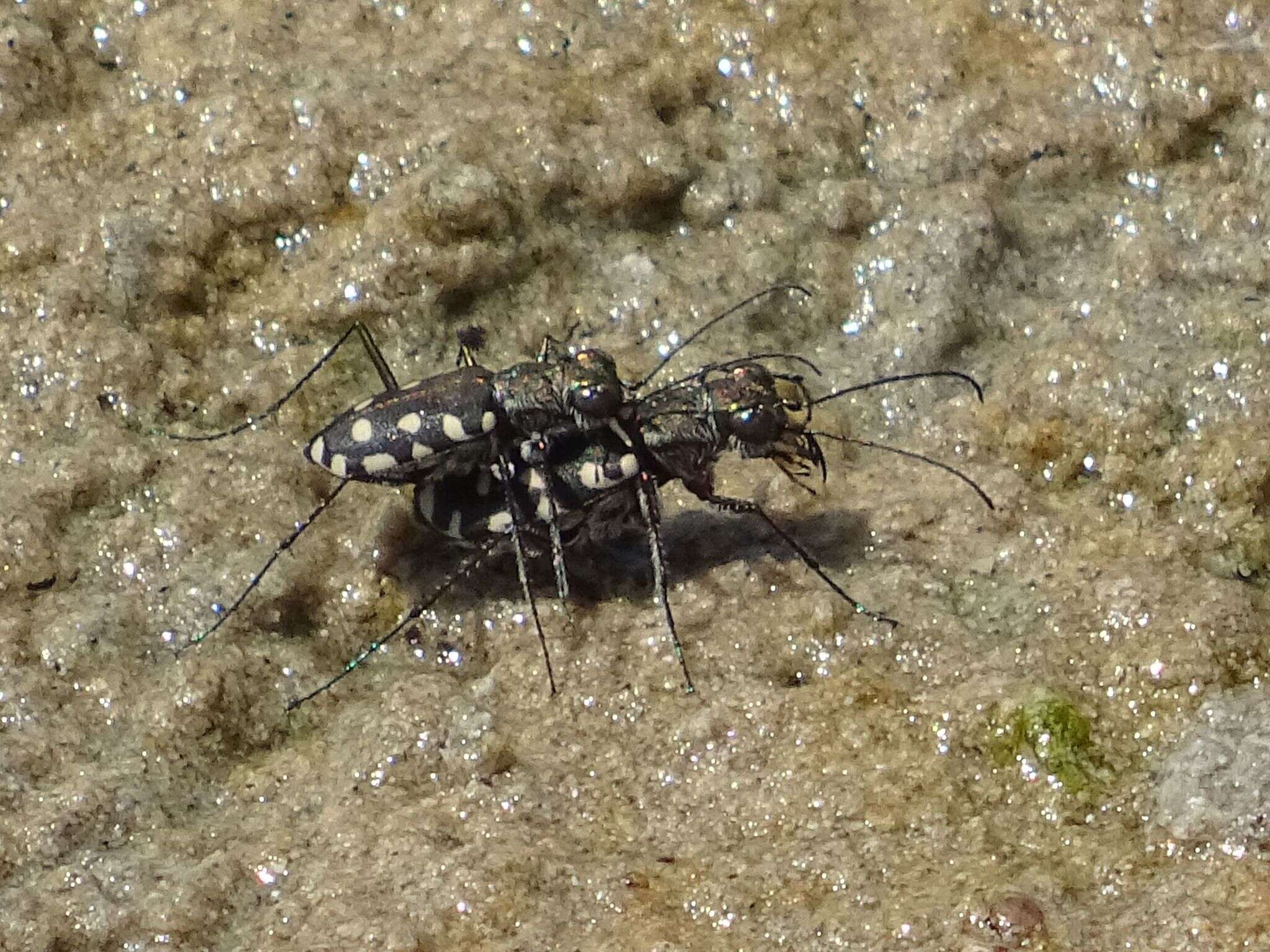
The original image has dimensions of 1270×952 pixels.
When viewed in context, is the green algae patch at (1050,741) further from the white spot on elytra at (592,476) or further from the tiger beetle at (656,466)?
the white spot on elytra at (592,476)

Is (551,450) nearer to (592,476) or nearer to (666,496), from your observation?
(592,476)

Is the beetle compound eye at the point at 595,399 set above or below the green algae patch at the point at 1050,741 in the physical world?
above

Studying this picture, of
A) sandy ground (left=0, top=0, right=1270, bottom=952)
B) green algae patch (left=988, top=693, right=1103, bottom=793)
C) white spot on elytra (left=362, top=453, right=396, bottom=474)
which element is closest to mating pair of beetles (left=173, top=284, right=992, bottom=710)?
white spot on elytra (left=362, top=453, right=396, bottom=474)

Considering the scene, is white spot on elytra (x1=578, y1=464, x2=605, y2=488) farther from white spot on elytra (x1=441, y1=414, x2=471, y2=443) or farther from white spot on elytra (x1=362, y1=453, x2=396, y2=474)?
white spot on elytra (x1=362, y1=453, x2=396, y2=474)

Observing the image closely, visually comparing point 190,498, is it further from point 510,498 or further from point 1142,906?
point 1142,906

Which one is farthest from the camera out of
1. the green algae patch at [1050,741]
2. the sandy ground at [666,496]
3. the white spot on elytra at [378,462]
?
the white spot on elytra at [378,462]

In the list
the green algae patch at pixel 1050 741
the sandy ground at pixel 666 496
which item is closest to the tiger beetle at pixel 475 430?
the sandy ground at pixel 666 496

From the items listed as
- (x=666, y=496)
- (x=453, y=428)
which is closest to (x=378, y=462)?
(x=453, y=428)

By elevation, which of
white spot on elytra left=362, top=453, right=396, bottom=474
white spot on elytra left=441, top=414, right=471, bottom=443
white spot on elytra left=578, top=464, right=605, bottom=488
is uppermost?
white spot on elytra left=441, top=414, right=471, bottom=443
